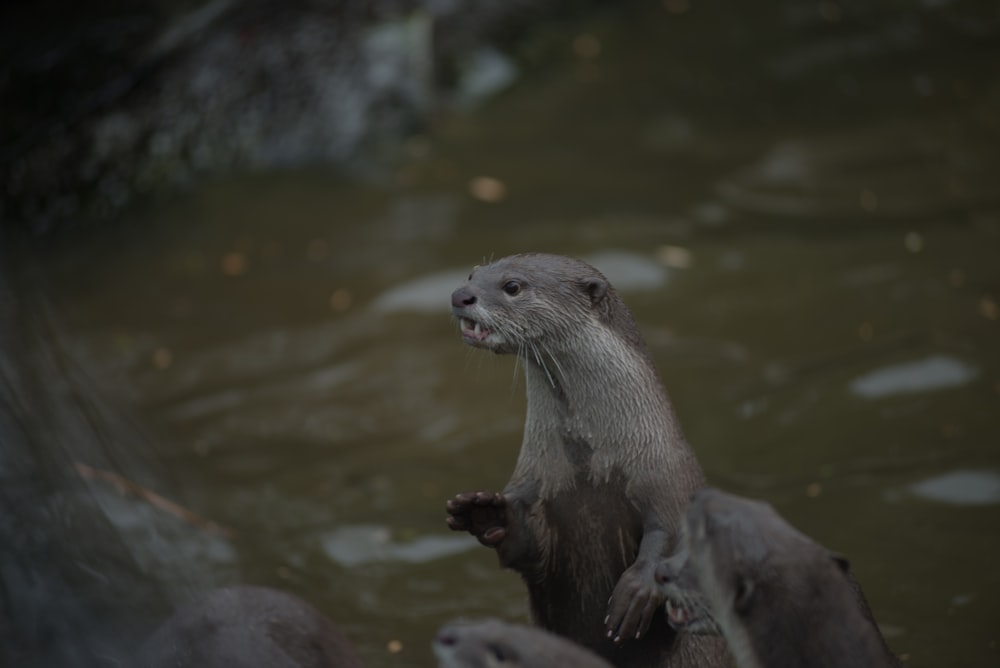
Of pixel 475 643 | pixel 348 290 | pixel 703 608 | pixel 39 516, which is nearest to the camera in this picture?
pixel 475 643

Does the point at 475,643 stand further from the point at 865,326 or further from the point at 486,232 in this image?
the point at 486,232

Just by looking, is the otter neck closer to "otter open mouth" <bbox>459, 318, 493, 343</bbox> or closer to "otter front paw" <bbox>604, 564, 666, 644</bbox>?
"otter open mouth" <bbox>459, 318, 493, 343</bbox>

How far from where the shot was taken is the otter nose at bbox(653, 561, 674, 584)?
3074 mm

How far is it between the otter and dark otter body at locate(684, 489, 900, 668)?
1.00ft

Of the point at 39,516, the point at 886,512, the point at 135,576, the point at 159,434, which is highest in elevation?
the point at 39,516

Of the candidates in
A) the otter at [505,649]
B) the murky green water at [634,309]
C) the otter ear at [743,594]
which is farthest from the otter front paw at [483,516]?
the murky green water at [634,309]

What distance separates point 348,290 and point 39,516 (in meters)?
3.84

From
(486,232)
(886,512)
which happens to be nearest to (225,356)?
(486,232)

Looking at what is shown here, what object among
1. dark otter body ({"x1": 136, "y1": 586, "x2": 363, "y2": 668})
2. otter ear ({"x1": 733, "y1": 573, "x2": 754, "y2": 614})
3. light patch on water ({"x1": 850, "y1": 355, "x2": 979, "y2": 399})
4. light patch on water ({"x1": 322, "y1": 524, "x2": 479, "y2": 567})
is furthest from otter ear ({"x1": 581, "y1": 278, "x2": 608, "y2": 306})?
light patch on water ({"x1": 850, "y1": 355, "x2": 979, "y2": 399})

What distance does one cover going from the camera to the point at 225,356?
21.7ft

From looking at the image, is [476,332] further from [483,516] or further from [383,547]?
[383,547]

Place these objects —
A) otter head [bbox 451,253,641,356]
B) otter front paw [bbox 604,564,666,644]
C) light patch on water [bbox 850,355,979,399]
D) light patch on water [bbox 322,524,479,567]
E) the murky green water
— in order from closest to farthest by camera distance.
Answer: otter front paw [bbox 604,564,666,644]
otter head [bbox 451,253,641,356]
the murky green water
light patch on water [bbox 322,524,479,567]
light patch on water [bbox 850,355,979,399]

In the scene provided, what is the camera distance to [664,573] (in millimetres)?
3086

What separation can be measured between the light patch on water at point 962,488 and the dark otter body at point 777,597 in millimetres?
2287
